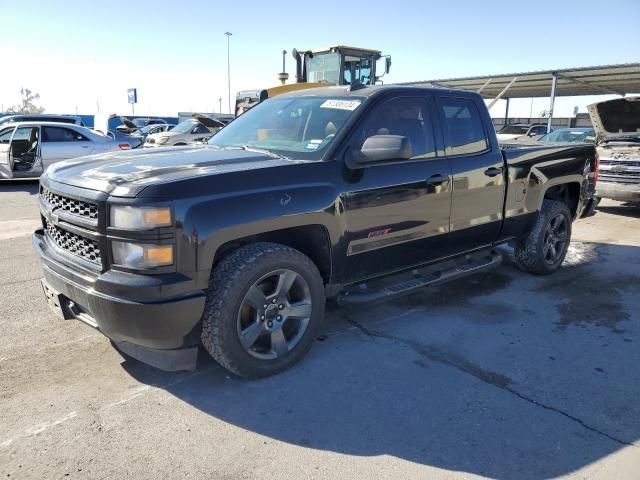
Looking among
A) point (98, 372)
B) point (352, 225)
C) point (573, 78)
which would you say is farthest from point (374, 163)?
point (573, 78)

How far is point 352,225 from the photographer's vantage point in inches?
140

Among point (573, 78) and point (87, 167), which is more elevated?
point (573, 78)

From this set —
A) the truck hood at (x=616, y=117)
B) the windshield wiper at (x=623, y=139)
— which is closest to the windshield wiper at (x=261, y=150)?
the truck hood at (x=616, y=117)

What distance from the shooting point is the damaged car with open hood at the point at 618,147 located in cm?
902

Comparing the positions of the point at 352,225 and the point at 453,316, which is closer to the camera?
the point at 352,225

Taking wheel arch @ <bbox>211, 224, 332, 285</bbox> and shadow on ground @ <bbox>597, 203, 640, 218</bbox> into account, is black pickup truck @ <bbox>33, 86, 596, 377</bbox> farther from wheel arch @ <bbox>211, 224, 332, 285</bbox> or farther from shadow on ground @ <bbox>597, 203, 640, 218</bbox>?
shadow on ground @ <bbox>597, 203, 640, 218</bbox>

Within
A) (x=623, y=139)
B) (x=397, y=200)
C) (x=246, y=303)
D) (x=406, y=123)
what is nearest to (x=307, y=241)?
(x=246, y=303)

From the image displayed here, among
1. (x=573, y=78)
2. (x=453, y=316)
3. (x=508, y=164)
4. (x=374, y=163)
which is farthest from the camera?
(x=573, y=78)

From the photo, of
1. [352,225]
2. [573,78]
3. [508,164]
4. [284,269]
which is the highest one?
[573,78]

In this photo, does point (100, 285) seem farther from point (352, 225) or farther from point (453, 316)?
point (453, 316)

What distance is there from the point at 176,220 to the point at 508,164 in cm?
335

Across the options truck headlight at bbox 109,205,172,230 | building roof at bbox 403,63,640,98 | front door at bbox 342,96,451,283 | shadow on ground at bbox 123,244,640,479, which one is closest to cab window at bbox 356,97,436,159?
front door at bbox 342,96,451,283

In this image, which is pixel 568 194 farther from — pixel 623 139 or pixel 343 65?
pixel 343 65

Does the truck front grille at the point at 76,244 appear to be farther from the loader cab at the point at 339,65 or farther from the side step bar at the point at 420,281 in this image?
the loader cab at the point at 339,65
